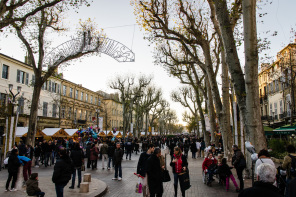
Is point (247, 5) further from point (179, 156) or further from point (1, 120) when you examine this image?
point (1, 120)

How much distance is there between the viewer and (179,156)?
7523 millimetres

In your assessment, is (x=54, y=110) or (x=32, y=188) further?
(x=54, y=110)

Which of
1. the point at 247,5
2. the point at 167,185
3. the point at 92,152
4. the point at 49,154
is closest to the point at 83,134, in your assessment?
the point at 49,154

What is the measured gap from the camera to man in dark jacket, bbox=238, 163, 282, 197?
8.72 feet

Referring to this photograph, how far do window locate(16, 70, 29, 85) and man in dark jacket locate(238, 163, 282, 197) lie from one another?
33.5 m

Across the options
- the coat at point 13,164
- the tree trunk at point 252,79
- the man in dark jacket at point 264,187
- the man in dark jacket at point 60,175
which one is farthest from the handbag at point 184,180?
the coat at point 13,164

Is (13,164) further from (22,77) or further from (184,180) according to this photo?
(22,77)

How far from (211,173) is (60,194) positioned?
5.86m

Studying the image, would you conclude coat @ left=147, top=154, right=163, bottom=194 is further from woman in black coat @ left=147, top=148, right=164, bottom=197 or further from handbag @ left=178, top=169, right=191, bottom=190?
handbag @ left=178, top=169, right=191, bottom=190

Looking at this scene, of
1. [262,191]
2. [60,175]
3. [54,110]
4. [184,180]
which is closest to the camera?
[262,191]

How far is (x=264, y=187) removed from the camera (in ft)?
8.98

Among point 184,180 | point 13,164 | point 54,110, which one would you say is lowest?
point 184,180

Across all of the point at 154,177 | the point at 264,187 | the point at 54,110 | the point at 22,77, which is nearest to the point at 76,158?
the point at 154,177

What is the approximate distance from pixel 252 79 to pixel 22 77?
3121 cm
